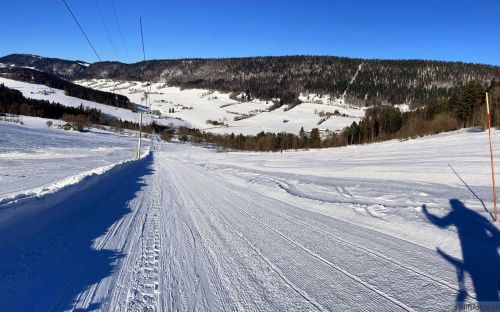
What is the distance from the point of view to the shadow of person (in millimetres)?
5210

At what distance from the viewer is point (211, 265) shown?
629cm

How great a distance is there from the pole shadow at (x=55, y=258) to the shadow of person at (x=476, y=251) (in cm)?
551

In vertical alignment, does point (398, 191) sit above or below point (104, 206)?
above

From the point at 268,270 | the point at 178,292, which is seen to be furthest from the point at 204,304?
the point at 268,270

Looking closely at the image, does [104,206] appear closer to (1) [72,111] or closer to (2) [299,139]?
(2) [299,139]

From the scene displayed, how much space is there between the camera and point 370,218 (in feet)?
33.5

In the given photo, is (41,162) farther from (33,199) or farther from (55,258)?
(55,258)

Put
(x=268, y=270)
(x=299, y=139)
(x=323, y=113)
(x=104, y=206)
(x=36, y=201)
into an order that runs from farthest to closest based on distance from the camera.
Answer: (x=323, y=113) → (x=299, y=139) → (x=104, y=206) → (x=36, y=201) → (x=268, y=270)

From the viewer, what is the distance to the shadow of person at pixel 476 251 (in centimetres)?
521

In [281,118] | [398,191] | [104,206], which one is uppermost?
[281,118]

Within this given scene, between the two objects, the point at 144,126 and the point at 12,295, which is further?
the point at 144,126

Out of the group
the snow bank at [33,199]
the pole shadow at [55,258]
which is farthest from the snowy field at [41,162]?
the pole shadow at [55,258]

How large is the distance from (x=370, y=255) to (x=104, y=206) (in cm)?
862

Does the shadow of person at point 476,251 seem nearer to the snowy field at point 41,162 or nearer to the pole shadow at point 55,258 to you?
the pole shadow at point 55,258
